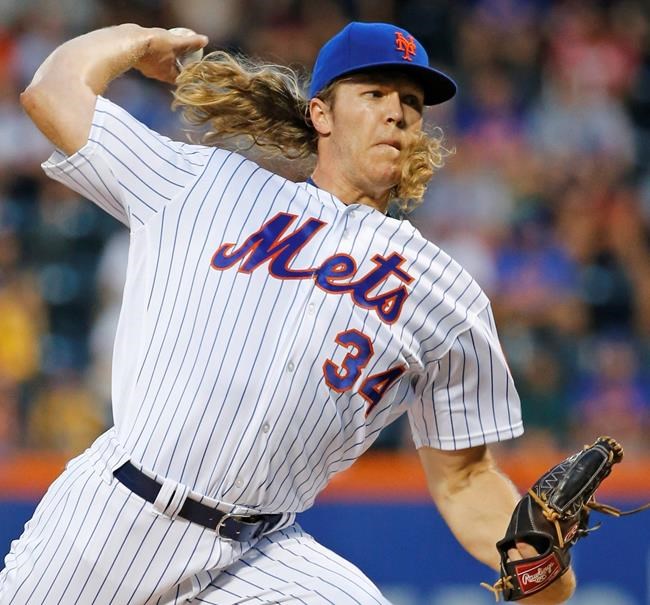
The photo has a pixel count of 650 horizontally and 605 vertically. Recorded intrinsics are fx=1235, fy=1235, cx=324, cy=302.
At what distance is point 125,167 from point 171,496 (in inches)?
29.2

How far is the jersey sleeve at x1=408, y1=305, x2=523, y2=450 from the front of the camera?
3.00 meters

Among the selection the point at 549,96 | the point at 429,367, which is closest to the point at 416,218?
the point at 549,96

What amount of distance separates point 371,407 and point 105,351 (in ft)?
14.1

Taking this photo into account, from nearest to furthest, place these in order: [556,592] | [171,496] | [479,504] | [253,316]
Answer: [171,496], [253,316], [556,592], [479,504]

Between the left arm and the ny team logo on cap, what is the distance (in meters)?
0.99

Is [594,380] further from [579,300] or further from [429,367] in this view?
[429,367]

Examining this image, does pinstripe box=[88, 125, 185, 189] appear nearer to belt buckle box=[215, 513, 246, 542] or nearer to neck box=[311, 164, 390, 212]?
→ neck box=[311, 164, 390, 212]

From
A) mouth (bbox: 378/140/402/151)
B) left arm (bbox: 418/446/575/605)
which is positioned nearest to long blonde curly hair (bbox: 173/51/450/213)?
mouth (bbox: 378/140/402/151)

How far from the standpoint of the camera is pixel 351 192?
3066mm

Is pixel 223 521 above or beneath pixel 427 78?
beneath

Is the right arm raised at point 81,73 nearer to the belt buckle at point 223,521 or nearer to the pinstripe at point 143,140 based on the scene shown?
the pinstripe at point 143,140

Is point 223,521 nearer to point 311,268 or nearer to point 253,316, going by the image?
point 253,316

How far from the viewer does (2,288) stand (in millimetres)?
7090

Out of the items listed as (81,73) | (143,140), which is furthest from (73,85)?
(143,140)
